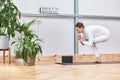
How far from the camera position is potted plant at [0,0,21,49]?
4797 mm

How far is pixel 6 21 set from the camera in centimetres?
481

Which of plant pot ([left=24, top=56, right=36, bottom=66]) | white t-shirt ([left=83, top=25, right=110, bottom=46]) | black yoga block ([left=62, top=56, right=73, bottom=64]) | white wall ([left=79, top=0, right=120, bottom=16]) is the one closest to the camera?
plant pot ([left=24, top=56, right=36, bottom=66])

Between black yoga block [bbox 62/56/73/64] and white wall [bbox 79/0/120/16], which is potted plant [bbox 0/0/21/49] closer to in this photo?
black yoga block [bbox 62/56/73/64]

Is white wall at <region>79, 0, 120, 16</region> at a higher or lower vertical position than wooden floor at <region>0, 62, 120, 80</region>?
higher

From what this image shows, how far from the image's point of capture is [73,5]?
245 inches

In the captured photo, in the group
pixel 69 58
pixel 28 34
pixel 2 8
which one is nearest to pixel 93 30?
pixel 69 58

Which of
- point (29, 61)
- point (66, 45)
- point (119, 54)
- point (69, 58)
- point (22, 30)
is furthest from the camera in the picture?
point (119, 54)

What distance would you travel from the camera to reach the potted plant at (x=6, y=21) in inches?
189

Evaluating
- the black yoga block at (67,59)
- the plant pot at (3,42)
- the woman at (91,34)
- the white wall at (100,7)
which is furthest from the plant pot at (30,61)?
the white wall at (100,7)

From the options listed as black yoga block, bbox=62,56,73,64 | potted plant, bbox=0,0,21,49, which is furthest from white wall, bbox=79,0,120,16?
potted plant, bbox=0,0,21,49

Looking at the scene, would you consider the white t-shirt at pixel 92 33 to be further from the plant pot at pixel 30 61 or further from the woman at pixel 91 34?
the plant pot at pixel 30 61

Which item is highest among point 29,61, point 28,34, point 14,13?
point 14,13

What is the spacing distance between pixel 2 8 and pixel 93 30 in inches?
65.0

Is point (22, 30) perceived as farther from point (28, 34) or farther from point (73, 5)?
point (73, 5)
